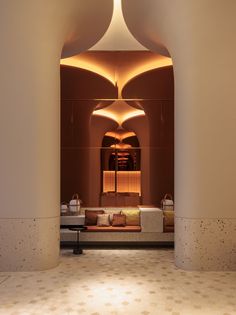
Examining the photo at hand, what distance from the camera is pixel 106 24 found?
30.9ft

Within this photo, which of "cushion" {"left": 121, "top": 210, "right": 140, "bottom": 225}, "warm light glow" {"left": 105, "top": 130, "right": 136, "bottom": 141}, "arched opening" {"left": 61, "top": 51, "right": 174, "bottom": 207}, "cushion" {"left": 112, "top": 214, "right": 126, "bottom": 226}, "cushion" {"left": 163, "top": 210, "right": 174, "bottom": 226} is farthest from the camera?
"warm light glow" {"left": 105, "top": 130, "right": 136, "bottom": 141}

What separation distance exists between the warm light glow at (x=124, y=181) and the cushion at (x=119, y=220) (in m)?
2.58

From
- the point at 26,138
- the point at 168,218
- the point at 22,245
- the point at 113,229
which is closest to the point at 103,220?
the point at 113,229

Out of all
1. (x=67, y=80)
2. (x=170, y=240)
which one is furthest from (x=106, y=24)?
(x=170, y=240)

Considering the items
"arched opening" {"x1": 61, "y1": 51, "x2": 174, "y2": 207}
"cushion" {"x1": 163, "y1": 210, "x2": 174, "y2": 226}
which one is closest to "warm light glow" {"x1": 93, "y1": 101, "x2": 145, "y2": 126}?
"arched opening" {"x1": 61, "y1": 51, "x2": 174, "y2": 207}

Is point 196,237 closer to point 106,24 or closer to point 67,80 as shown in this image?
point 106,24

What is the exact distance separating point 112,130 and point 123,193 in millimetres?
2258

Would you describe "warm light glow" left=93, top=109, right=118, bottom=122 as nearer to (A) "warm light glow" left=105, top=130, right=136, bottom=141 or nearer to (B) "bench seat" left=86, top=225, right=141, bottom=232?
(A) "warm light glow" left=105, top=130, right=136, bottom=141

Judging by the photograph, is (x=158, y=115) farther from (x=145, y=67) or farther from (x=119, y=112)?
(x=145, y=67)

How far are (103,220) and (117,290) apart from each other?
15.6 ft

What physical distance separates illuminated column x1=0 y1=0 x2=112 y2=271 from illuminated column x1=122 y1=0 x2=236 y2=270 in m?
2.85

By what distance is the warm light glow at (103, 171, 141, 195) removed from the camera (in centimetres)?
1380

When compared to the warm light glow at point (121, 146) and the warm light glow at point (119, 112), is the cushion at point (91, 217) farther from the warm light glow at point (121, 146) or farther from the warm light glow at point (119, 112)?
the warm light glow at point (119, 112)

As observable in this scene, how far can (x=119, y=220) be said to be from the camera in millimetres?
11164
